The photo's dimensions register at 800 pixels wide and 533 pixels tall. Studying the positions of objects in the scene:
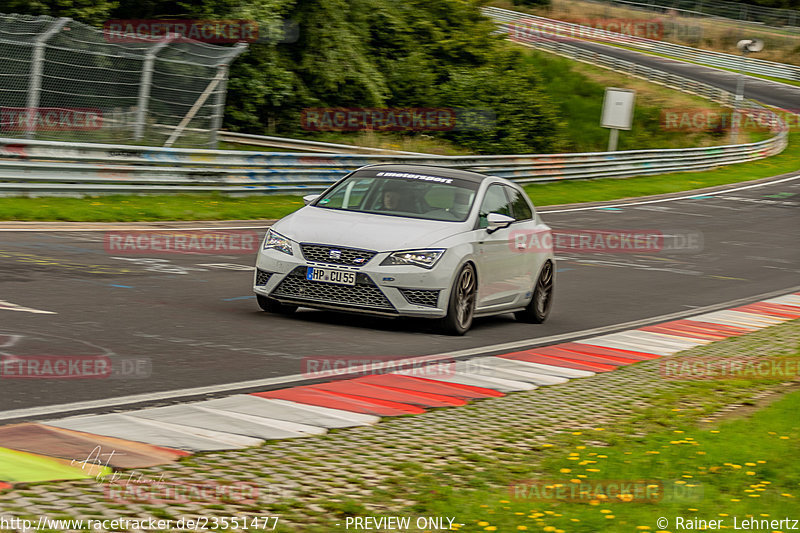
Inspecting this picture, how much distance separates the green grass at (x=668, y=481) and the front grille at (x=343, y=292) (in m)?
3.75

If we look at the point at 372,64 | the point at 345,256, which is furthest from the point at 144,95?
the point at 372,64

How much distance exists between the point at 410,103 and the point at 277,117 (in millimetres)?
8426

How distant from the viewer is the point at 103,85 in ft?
68.0

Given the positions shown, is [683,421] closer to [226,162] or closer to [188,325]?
[188,325]

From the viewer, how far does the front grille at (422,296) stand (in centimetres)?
1012

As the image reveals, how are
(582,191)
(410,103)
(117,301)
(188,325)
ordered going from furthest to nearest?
(410,103), (582,191), (117,301), (188,325)

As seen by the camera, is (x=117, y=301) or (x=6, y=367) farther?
(x=117, y=301)

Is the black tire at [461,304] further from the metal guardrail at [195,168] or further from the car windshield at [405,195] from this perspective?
the metal guardrail at [195,168]

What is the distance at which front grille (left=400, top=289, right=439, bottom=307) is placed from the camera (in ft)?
33.2

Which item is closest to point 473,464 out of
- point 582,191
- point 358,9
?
point 582,191

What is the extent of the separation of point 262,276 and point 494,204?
2.63 metres

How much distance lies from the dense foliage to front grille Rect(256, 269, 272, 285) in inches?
787

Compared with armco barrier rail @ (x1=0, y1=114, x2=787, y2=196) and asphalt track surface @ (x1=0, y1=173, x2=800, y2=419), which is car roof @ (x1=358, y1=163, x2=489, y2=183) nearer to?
asphalt track surface @ (x1=0, y1=173, x2=800, y2=419)

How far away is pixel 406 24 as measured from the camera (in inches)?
1746
